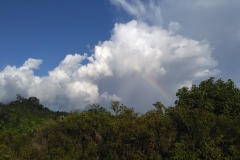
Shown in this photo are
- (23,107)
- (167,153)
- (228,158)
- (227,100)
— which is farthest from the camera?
(23,107)

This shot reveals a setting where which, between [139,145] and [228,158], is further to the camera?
[139,145]

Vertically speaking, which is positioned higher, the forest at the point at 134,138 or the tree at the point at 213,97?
the tree at the point at 213,97

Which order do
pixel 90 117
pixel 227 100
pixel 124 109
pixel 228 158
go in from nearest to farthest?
pixel 228 158 → pixel 90 117 → pixel 124 109 → pixel 227 100

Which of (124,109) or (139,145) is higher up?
(124,109)

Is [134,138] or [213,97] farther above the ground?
[213,97]

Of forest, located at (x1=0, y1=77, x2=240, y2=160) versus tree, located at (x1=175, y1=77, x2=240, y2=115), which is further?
tree, located at (x1=175, y1=77, x2=240, y2=115)

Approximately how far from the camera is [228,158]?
18.1 meters

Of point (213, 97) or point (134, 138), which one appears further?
point (213, 97)

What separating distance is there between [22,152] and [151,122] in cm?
982

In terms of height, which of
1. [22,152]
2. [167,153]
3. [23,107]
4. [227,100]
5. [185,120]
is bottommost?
[22,152]

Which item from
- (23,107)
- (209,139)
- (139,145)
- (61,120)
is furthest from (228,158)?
(23,107)

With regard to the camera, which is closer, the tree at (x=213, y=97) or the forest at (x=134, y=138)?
the forest at (x=134, y=138)

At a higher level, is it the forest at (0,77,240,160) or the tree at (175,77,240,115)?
the tree at (175,77,240,115)

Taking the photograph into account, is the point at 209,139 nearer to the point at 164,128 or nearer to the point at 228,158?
the point at 228,158
